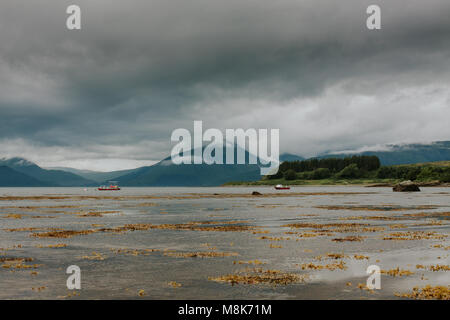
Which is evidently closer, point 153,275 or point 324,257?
point 153,275

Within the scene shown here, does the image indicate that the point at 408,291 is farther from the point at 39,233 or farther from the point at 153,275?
the point at 39,233

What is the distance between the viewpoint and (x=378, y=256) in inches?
1168

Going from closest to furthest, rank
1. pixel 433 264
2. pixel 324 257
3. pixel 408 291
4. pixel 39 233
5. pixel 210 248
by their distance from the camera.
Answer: pixel 408 291, pixel 433 264, pixel 324 257, pixel 210 248, pixel 39 233

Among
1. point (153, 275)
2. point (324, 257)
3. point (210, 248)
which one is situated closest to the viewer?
point (153, 275)
